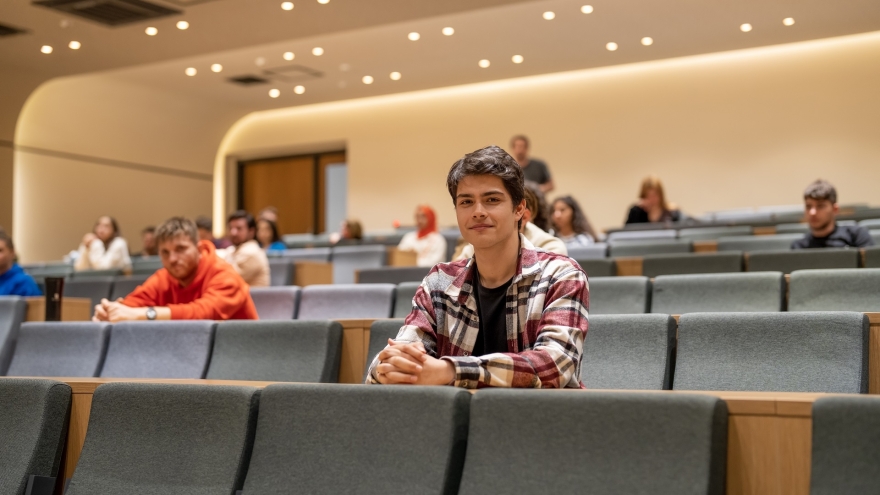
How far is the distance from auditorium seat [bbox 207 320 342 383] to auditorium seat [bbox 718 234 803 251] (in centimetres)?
285

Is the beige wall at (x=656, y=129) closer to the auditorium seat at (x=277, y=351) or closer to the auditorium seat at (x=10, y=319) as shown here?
the auditorium seat at (x=10, y=319)

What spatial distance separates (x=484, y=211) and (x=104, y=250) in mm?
6504

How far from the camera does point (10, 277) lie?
429 cm

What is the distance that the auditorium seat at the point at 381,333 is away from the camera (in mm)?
2357

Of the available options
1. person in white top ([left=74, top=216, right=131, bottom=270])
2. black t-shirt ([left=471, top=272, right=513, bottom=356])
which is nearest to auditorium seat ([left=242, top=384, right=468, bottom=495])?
black t-shirt ([left=471, top=272, right=513, bottom=356])

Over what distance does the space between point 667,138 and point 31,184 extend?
7.13 meters

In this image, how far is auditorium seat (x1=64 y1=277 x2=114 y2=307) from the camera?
16.8 feet

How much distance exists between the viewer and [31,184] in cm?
977

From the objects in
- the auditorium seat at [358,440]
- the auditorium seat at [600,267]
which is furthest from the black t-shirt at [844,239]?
the auditorium seat at [358,440]

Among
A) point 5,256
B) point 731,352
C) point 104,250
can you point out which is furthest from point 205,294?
point 104,250

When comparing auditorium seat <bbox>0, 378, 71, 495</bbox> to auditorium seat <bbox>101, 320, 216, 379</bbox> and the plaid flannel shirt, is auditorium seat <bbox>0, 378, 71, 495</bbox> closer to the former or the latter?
the plaid flannel shirt

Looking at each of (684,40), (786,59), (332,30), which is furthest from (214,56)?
(786,59)

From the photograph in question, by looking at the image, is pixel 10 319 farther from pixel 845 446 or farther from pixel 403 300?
pixel 845 446

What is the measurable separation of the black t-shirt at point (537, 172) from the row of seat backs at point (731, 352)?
197 inches
